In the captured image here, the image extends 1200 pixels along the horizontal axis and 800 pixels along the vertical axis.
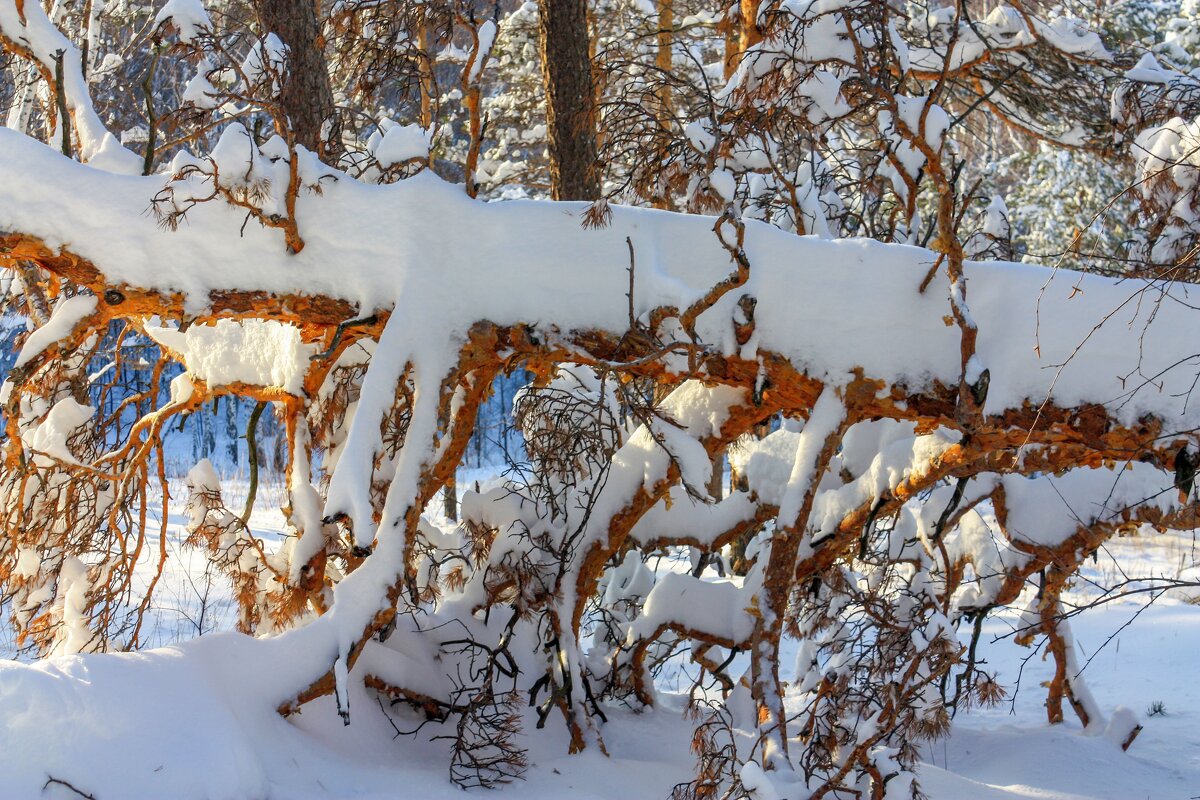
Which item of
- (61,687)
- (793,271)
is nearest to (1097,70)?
(793,271)

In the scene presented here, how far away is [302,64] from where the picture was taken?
5887mm

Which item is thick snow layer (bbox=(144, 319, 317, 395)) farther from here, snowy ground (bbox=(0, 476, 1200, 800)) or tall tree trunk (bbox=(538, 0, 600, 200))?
tall tree trunk (bbox=(538, 0, 600, 200))

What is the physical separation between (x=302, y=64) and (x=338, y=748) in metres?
3.93

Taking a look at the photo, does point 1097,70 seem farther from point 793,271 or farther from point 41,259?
point 41,259

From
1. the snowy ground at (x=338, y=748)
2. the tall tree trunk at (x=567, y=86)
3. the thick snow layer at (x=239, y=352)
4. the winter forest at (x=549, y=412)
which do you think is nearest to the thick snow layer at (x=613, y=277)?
the winter forest at (x=549, y=412)

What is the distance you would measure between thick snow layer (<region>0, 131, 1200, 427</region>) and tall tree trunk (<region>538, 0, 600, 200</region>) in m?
2.16

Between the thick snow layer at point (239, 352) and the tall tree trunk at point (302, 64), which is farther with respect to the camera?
the tall tree trunk at point (302, 64)

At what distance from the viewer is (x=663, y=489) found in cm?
512

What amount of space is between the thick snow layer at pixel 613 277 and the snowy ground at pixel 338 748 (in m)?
1.29

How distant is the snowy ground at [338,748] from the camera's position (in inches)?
126

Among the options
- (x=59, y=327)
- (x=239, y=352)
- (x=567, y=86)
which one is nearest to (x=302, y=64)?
(x=567, y=86)

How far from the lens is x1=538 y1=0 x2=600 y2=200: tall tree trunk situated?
639cm

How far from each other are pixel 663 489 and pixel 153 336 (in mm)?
2826

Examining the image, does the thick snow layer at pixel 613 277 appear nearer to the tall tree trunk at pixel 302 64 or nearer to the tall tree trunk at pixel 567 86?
the tall tree trunk at pixel 302 64
